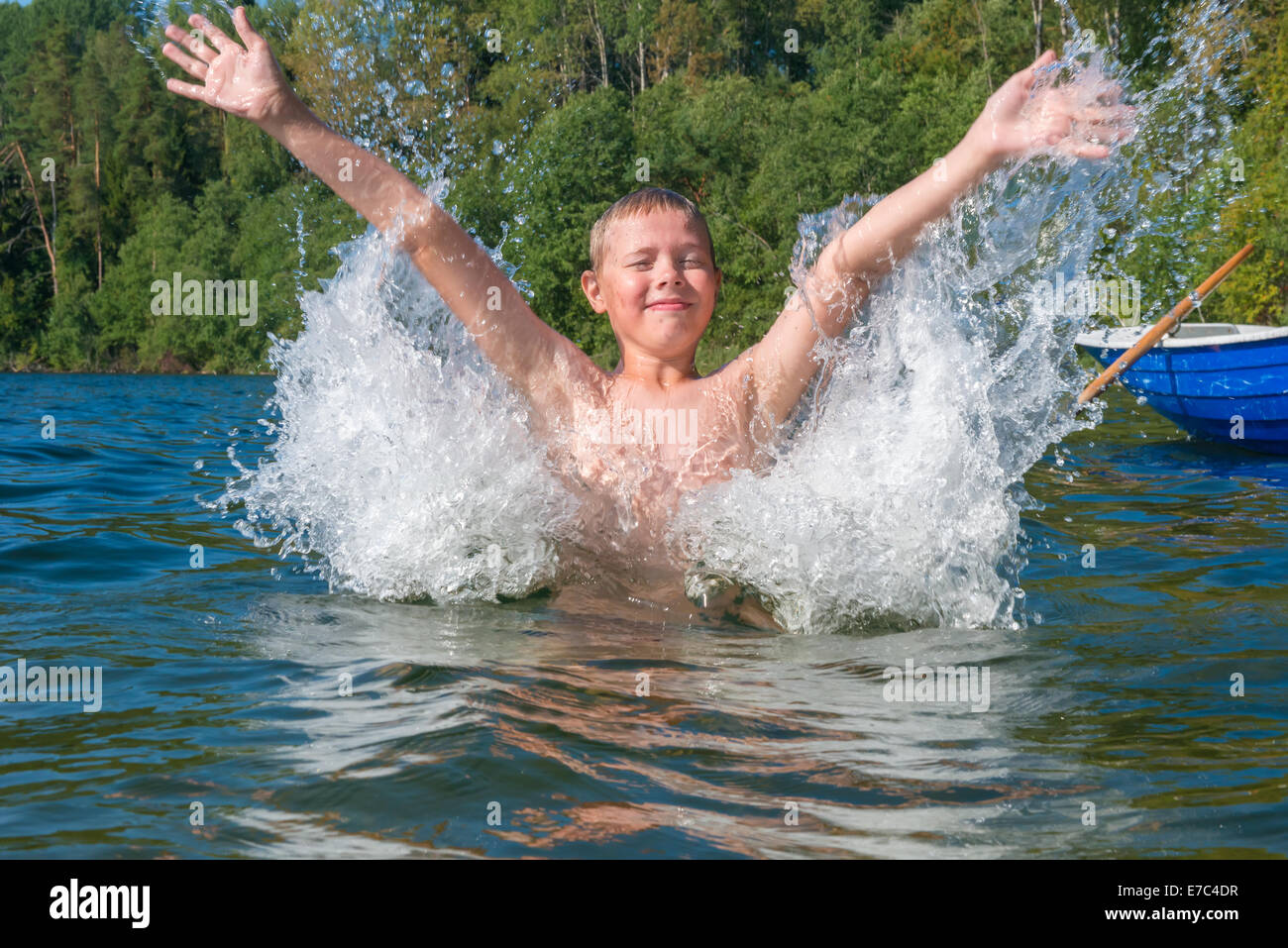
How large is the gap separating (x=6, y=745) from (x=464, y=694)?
110 centimetres

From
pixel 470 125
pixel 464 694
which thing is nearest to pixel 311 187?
pixel 470 125

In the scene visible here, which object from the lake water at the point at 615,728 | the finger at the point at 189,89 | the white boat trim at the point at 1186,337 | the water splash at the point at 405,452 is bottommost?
the lake water at the point at 615,728

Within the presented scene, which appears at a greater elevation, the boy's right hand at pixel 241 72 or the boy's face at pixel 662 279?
the boy's right hand at pixel 241 72

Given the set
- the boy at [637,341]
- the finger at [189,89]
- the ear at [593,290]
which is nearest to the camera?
the finger at [189,89]

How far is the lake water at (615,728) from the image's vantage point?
2.30m

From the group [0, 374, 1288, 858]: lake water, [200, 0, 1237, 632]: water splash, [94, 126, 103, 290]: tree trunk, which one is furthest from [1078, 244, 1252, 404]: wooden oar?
[94, 126, 103, 290]: tree trunk

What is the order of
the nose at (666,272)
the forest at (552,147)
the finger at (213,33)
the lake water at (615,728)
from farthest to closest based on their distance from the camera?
the forest at (552,147), the nose at (666,272), the finger at (213,33), the lake water at (615,728)

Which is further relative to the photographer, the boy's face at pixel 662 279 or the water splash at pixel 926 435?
the boy's face at pixel 662 279

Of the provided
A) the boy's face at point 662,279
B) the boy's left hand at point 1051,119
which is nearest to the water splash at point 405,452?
the boy's face at point 662,279

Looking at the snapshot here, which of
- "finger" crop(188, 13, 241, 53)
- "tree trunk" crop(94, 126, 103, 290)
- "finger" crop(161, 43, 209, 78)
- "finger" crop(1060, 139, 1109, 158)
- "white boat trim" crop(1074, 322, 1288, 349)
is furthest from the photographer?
"tree trunk" crop(94, 126, 103, 290)

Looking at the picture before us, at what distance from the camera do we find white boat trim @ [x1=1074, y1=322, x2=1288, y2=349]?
36.2 ft

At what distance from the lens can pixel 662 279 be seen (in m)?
4.53

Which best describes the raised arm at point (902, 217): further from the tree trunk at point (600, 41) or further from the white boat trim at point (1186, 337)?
the tree trunk at point (600, 41)

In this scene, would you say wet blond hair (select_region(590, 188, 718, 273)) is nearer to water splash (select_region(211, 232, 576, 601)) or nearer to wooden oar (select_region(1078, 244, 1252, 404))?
water splash (select_region(211, 232, 576, 601))
